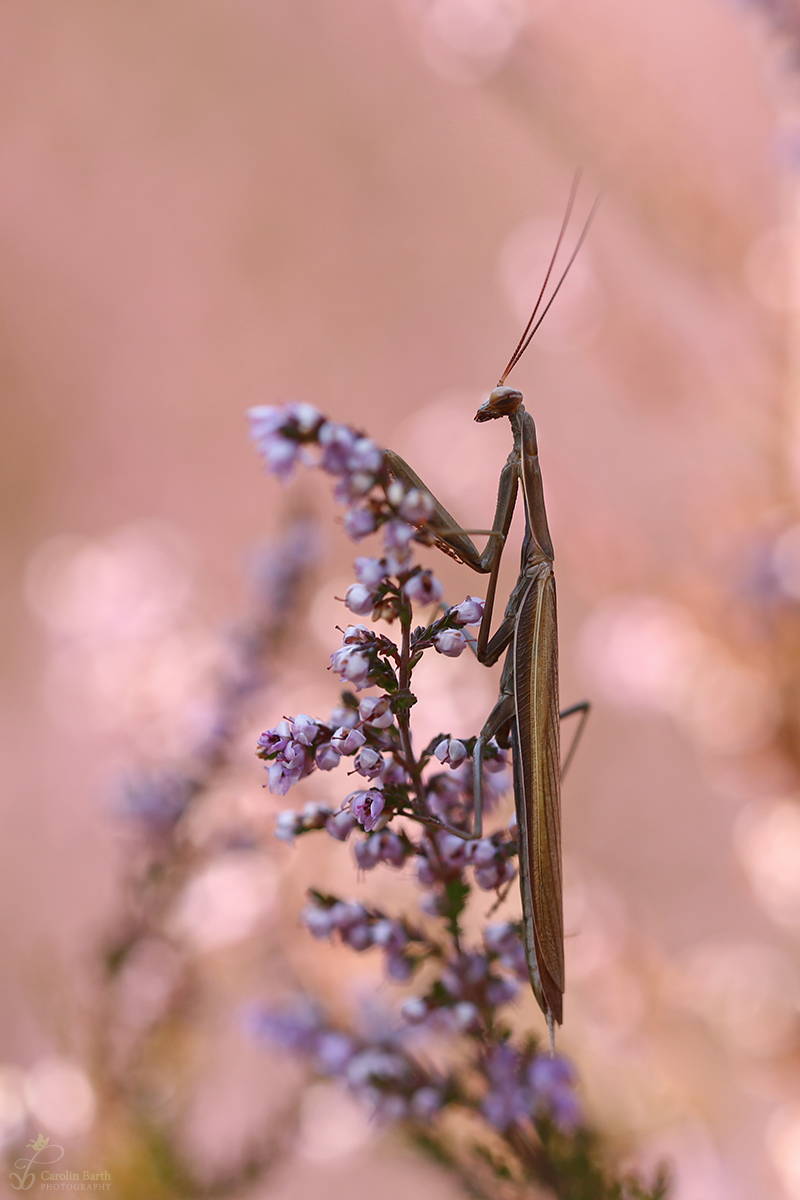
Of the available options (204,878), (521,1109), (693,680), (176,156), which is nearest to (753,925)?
(693,680)

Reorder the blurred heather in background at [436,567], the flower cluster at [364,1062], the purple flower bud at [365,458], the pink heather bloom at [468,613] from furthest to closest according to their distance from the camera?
the blurred heather in background at [436,567]
the flower cluster at [364,1062]
the pink heather bloom at [468,613]
the purple flower bud at [365,458]

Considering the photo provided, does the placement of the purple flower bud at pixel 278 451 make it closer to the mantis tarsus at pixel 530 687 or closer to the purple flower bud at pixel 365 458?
the purple flower bud at pixel 365 458

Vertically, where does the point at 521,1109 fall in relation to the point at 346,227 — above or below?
below

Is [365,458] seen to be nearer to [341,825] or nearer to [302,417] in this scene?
[302,417]

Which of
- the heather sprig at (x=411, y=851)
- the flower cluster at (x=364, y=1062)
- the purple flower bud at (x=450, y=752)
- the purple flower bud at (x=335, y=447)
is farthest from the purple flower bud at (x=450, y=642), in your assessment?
the flower cluster at (x=364, y=1062)

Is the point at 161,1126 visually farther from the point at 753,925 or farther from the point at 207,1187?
the point at 753,925

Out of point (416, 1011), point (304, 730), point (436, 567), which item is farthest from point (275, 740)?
point (436, 567)

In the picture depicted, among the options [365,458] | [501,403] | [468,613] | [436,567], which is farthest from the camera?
[436,567]
